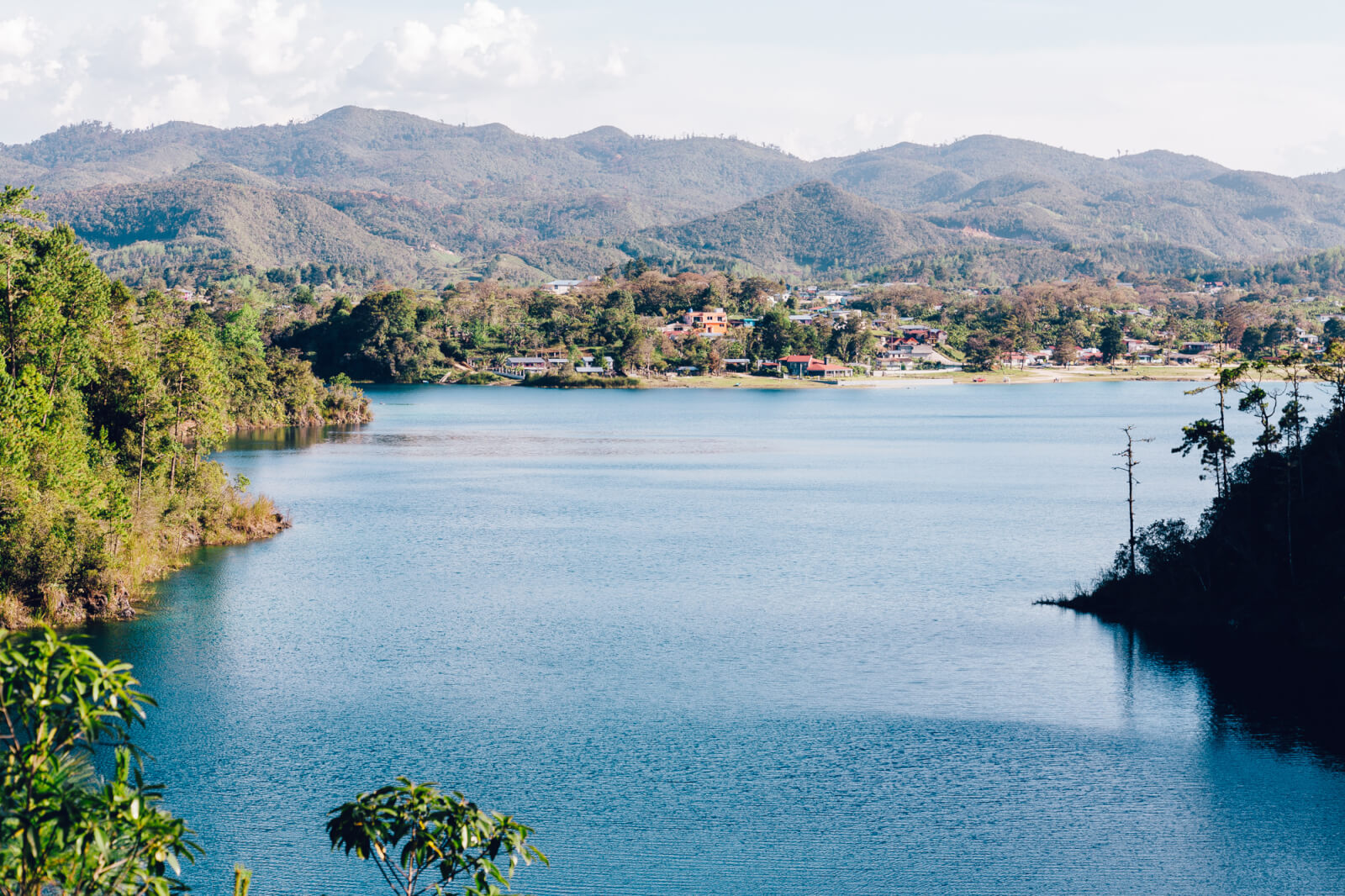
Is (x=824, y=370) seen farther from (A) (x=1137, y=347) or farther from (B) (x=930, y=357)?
(A) (x=1137, y=347)

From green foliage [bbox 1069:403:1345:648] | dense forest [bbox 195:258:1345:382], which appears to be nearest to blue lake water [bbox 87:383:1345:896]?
green foliage [bbox 1069:403:1345:648]

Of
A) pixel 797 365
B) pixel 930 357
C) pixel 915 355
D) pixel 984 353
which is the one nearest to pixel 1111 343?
pixel 984 353

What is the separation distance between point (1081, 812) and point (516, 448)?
194 feet

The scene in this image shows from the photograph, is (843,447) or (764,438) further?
(764,438)

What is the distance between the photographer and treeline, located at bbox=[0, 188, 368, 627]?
3177 cm

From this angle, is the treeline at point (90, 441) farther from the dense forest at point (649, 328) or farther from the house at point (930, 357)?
the house at point (930, 357)

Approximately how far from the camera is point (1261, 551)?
111ft

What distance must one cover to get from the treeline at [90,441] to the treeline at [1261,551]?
2850cm

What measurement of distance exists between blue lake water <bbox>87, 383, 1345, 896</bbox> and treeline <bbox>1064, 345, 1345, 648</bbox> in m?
2.38

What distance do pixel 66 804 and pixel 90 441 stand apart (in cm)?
3486

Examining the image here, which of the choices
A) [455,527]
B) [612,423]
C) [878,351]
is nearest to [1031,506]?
[455,527]

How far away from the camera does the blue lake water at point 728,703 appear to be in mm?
20234

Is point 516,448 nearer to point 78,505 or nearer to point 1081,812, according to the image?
point 78,505

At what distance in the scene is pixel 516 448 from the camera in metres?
78.1
